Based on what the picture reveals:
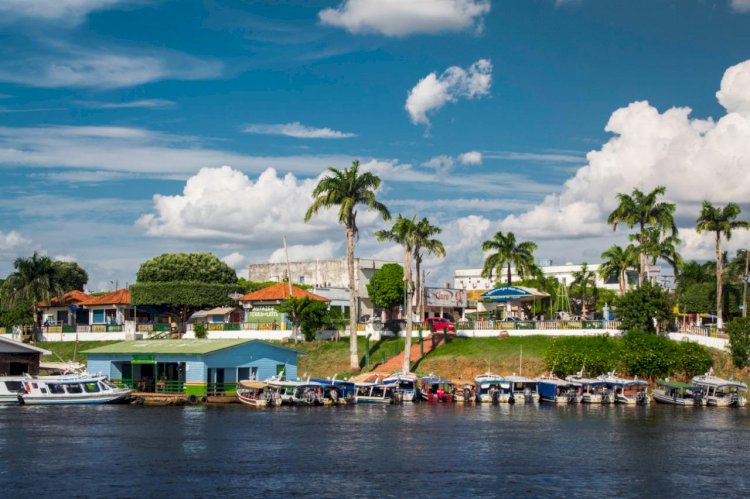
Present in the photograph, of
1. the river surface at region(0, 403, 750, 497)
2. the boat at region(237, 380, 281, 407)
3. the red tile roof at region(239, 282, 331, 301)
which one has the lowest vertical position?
the river surface at region(0, 403, 750, 497)

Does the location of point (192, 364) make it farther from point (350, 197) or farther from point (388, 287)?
point (388, 287)

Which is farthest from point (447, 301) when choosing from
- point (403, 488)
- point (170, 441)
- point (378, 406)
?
point (403, 488)

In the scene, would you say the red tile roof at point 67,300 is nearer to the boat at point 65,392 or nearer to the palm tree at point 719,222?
the boat at point 65,392

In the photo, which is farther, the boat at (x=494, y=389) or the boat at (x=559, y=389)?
the boat at (x=494, y=389)

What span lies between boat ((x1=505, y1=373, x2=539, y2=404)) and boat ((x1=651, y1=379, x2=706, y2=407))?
9483 millimetres

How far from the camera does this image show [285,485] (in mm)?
38188

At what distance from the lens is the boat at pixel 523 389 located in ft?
245

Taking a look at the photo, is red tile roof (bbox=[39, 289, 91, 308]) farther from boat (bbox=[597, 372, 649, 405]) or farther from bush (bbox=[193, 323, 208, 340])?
boat (bbox=[597, 372, 649, 405])

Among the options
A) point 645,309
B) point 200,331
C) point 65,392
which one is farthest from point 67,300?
point 645,309

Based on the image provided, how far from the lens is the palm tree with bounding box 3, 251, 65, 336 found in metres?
118

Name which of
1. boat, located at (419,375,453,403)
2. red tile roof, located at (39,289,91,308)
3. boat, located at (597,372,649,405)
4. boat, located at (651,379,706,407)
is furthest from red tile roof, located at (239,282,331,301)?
boat, located at (651,379,706,407)

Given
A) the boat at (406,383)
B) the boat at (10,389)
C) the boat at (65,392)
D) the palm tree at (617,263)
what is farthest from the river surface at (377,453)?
the palm tree at (617,263)

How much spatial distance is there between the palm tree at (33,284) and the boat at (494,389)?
219ft

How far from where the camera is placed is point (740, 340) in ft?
246
